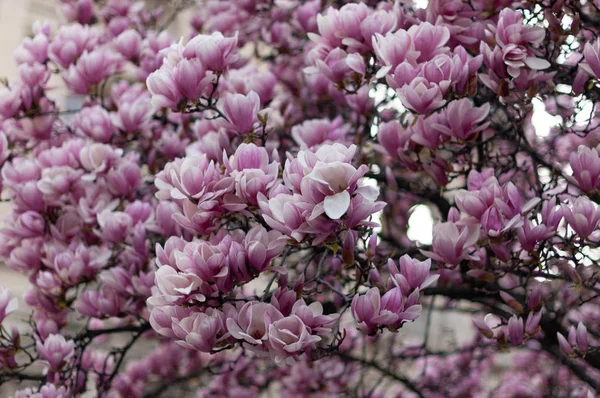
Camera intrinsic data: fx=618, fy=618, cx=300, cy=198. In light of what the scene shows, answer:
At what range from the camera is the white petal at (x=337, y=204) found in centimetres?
115

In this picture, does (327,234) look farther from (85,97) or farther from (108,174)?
(85,97)

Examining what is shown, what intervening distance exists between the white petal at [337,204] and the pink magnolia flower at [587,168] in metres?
0.61

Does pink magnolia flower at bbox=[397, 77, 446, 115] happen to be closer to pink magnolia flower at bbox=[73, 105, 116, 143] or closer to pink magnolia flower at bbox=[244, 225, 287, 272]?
pink magnolia flower at bbox=[244, 225, 287, 272]

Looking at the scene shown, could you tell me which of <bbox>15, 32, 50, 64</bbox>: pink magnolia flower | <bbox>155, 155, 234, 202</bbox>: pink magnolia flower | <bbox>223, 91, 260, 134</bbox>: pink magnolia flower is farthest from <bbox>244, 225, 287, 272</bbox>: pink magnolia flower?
<bbox>15, 32, 50, 64</bbox>: pink magnolia flower

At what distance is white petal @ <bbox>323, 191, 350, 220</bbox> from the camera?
1.15m

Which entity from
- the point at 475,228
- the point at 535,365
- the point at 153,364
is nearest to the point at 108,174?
the point at 475,228

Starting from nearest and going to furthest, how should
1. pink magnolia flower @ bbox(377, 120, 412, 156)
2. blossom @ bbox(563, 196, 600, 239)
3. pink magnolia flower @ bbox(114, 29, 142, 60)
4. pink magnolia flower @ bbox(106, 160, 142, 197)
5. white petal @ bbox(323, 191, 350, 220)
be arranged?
white petal @ bbox(323, 191, 350, 220)
blossom @ bbox(563, 196, 600, 239)
pink magnolia flower @ bbox(377, 120, 412, 156)
pink magnolia flower @ bbox(106, 160, 142, 197)
pink magnolia flower @ bbox(114, 29, 142, 60)

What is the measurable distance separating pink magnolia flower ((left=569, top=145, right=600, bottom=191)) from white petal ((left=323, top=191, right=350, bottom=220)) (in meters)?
0.61

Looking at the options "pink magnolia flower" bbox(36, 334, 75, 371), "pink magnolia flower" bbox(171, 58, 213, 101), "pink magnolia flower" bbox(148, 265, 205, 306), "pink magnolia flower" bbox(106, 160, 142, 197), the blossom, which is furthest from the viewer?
"pink magnolia flower" bbox(106, 160, 142, 197)

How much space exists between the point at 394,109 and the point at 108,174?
3.92 feet

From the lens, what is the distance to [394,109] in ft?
8.38

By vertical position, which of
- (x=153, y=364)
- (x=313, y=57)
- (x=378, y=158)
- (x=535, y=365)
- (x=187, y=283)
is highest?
(x=313, y=57)

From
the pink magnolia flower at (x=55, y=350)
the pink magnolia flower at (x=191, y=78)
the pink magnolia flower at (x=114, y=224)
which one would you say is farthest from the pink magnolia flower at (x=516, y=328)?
the pink magnolia flower at (x=55, y=350)

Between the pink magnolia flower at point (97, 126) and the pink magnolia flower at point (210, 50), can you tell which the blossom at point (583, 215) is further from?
the pink magnolia flower at point (97, 126)
